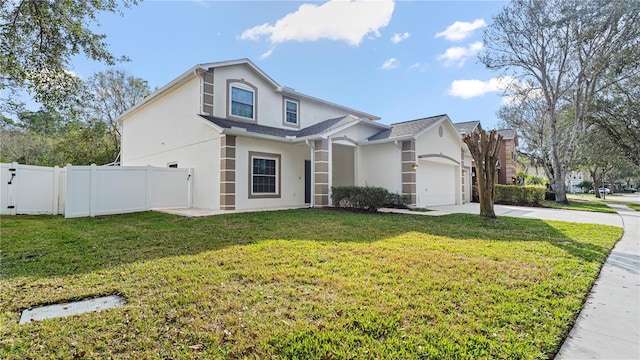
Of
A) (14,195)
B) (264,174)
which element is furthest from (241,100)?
(14,195)

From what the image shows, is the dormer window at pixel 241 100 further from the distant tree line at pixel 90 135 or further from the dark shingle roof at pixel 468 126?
the dark shingle roof at pixel 468 126

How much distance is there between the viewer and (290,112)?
15.8 m

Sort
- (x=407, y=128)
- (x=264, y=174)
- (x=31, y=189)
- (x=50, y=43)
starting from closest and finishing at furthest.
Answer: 1. (x=50, y=43)
2. (x=31, y=189)
3. (x=264, y=174)
4. (x=407, y=128)

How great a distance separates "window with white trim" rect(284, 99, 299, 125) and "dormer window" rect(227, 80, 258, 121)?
6.18 feet

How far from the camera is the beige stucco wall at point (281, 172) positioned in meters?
12.1

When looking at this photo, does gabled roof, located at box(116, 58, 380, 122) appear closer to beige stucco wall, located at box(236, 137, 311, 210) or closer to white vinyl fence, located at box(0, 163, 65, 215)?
beige stucco wall, located at box(236, 137, 311, 210)

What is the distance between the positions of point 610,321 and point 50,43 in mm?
11964

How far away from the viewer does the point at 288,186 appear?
13.9m

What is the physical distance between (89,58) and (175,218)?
205 inches

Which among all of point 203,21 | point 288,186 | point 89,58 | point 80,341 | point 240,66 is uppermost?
point 203,21

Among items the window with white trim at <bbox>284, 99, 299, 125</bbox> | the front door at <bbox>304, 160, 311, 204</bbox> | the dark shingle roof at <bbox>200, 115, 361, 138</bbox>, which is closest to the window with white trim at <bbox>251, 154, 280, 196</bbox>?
the dark shingle roof at <bbox>200, 115, 361, 138</bbox>

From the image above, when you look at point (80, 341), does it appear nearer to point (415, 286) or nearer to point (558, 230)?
point (415, 286)

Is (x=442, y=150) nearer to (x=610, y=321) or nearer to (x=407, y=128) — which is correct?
(x=407, y=128)

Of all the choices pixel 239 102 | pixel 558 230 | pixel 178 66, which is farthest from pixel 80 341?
pixel 178 66
